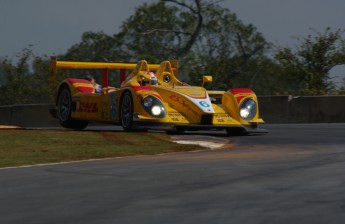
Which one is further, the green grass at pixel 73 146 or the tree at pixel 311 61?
the tree at pixel 311 61

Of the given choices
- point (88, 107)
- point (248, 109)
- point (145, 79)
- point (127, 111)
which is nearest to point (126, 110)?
point (127, 111)

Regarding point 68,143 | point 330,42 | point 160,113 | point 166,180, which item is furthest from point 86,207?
point 330,42

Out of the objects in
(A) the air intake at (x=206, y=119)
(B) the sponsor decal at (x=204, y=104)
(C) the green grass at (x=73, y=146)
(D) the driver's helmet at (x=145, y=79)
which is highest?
(D) the driver's helmet at (x=145, y=79)

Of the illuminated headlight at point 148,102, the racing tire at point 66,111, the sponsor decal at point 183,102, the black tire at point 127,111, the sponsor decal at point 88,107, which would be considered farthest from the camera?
the racing tire at point 66,111

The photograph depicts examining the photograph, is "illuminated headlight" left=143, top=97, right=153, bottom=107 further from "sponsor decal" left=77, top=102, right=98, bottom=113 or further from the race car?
"sponsor decal" left=77, top=102, right=98, bottom=113

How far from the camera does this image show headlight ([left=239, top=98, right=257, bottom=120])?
18.3 meters

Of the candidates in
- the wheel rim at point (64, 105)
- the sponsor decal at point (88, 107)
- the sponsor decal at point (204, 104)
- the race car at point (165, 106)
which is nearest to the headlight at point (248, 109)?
the race car at point (165, 106)

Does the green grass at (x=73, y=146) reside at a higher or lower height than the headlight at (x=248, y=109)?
lower

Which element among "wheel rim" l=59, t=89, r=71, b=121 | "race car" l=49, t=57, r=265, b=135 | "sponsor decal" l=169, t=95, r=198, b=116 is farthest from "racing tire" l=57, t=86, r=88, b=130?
"sponsor decal" l=169, t=95, r=198, b=116

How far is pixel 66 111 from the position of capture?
836 inches

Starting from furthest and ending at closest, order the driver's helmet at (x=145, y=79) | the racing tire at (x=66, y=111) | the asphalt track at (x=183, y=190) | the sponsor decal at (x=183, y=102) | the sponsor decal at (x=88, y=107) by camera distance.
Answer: the racing tire at (x=66, y=111) < the sponsor decal at (x=88, y=107) < the driver's helmet at (x=145, y=79) < the sponsor decal at (x=183, y=102) < the asphalt track at (x=183, y=190)

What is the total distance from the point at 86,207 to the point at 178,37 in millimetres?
40018

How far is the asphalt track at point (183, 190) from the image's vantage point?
6770mm

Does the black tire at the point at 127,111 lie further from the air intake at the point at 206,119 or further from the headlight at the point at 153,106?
the air intake at the point at 206,119
